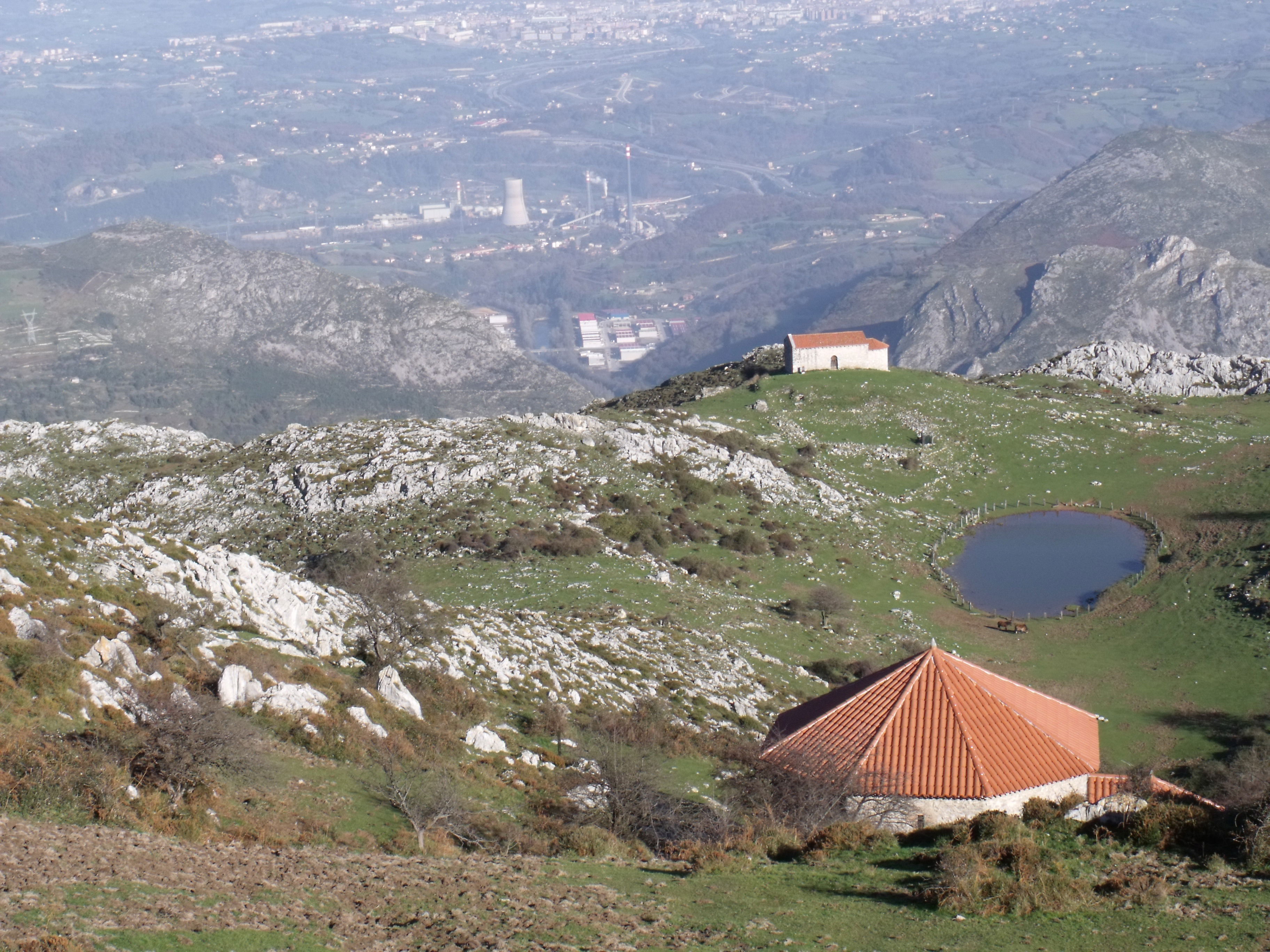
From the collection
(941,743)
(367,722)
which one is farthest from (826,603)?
(367,722)

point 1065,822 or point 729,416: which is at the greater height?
point 1065,822

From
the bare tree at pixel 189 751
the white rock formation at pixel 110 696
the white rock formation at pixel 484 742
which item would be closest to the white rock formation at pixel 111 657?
the white rock formation at pixel 110 696

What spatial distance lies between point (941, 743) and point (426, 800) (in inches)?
448

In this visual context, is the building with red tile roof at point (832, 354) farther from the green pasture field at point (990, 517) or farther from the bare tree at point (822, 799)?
the bare tree at point (822, 799)

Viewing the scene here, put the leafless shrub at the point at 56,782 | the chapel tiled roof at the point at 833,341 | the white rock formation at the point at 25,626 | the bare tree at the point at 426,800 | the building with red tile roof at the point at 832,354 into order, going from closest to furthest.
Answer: the leafless shrub at the point at 56,782
the bare tree at the point at 426,800
the white rock formation at the point at 25,626
the building with red tile roof at the point at 832,354
the chapel tiled roof at the point at 833,341

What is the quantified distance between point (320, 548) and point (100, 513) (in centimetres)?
1115

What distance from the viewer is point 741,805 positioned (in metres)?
27.2

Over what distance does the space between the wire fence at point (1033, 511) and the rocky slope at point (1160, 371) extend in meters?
22.6

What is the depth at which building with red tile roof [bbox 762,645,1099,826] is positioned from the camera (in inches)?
1058

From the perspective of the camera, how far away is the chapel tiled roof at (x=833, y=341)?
79750 mm

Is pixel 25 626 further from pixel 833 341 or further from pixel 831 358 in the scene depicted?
pixel 833 341

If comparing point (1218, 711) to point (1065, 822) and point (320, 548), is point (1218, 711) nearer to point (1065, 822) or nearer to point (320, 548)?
point (1065, 822)

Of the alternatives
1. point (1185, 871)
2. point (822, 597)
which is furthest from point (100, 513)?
point (1185, 871)

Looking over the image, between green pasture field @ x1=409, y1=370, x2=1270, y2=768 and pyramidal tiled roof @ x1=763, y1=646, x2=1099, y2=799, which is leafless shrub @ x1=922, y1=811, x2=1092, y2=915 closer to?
pyramidal tiled roof @ x1=763, y1=646, x2=1099, y2=799
